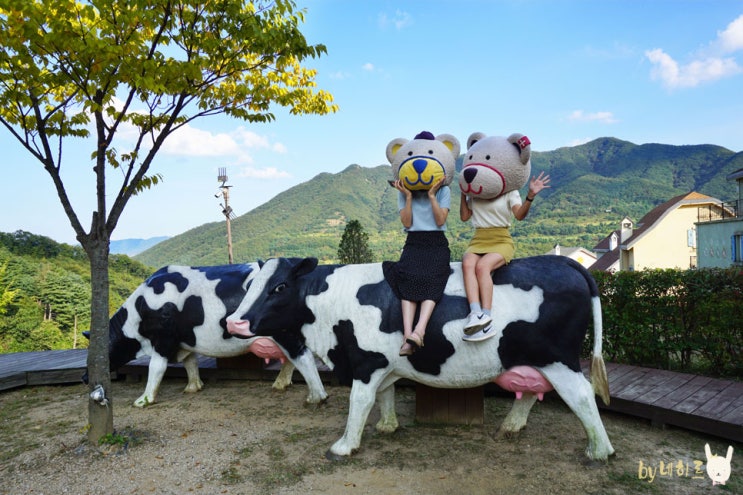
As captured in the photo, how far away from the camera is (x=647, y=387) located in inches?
203

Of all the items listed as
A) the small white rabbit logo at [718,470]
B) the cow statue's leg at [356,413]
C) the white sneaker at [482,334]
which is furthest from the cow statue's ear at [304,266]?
the small white rabbit logo at [718,470]

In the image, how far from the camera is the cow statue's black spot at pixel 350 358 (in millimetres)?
4074

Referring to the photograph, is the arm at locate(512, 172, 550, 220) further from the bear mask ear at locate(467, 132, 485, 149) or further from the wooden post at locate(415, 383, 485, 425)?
the wooden post at locate(415, 383, 485, 425)

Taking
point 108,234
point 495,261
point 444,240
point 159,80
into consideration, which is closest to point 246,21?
point 159,80

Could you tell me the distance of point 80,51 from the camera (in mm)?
3977

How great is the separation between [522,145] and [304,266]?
7.72 feet

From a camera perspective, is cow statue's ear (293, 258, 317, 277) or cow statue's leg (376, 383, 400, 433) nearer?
cow statue's ear (293, 258, 317, 277)

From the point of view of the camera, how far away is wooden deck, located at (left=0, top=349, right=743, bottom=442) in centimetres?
437

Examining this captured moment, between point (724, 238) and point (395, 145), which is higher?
point (395, 145)

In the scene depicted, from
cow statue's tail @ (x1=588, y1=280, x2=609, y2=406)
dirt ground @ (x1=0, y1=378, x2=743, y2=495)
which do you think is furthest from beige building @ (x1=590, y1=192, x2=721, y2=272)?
cow statue's tail @ (x1=588, y1=280, x2=609, y2=406)

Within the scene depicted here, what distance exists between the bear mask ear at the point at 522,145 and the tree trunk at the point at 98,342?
397 centimetres

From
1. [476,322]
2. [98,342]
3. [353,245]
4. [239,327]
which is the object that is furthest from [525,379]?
[353,245]

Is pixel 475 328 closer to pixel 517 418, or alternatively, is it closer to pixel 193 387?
pixel 517 418

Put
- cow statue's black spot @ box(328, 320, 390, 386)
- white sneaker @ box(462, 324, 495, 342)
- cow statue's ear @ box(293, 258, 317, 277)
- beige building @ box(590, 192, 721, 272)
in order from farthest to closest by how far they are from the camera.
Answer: beige building @ box(590, 192, 721, 272)
cow statue's ear @ box(293, 258, 317, 277)
cow statue's black spot @ box(328, 320, 390, 386)
white sneaker @ box(462, 324, 495, 342)
